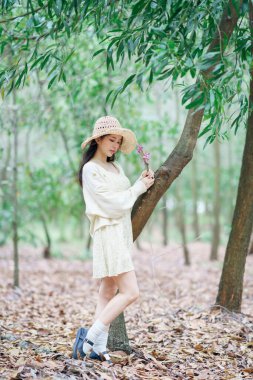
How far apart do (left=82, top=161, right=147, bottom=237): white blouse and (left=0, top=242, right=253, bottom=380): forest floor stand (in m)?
1.12

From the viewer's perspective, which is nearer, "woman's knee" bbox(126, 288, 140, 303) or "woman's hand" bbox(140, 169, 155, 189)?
"woman's knee" bbox(126, 288, 140, 303)

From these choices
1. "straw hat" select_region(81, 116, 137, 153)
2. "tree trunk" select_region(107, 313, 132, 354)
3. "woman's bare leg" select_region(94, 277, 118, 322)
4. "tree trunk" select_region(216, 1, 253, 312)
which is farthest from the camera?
"tree trunk" select_region(216, 1, 253, 312)

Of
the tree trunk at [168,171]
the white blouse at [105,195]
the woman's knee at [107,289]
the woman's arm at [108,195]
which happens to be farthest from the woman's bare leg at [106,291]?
the woman's arm at [108,195]

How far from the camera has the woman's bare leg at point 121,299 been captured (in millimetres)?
3770

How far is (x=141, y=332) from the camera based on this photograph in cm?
524

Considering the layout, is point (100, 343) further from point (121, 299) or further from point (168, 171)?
point (168, 171)

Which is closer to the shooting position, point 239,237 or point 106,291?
point 106,291

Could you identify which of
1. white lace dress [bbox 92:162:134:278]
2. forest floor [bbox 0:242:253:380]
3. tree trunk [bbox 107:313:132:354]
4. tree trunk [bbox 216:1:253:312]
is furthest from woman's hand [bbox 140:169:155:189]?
tree trunk [bbox 216:1:253:312]

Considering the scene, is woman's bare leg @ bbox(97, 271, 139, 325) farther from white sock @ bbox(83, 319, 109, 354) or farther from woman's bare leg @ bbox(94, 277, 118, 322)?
woman's bare leg @ bbox(94, 277, 118, 322)

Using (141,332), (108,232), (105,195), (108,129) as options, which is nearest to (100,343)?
(108,232)

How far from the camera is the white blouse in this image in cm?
375

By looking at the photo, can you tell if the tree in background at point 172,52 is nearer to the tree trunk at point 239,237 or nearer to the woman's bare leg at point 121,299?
the woman's bare leg at point 121,299

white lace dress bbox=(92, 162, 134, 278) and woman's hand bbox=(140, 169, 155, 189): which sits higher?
woman's hand bbox=(140, 169, 155, 189)

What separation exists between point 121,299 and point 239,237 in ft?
6.91
